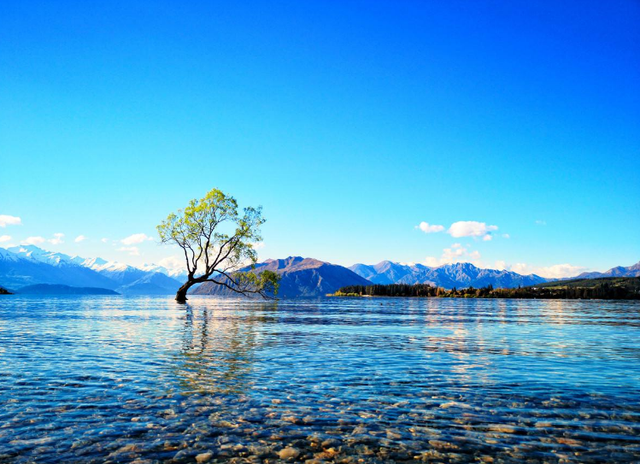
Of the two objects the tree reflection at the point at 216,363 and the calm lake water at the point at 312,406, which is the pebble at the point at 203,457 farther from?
the tree reflection at the point at 216,363

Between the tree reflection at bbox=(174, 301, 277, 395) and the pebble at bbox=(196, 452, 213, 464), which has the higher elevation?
the pebble at bbox=(196, 452, 213, 464)

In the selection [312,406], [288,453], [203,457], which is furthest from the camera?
[312,406]

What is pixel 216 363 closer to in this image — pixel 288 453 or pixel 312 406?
pixel 312 406

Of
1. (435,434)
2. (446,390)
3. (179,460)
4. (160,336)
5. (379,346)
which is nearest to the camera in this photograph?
(179,460)

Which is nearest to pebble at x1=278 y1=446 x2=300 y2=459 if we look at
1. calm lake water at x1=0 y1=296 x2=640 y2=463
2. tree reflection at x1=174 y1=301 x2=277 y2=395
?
calm lake water at x1=0 y1=296 x2=640 y2=463

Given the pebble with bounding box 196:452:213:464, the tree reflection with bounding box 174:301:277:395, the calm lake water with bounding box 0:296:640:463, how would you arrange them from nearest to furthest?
1. the pebble with bounding box 196:452:213:464
2. the calm lake water with bounding box 0:296:640:463
3. the tree reflection with bounding box 174:301:277:395

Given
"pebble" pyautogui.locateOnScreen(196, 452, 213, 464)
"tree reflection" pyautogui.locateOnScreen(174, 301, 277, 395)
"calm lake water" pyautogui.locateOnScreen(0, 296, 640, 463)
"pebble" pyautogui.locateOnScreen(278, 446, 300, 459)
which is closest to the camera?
"pebble" pyautogui.locateOnScreen(196, 452, 213, 464)

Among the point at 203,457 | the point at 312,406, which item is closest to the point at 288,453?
the point at 203,457

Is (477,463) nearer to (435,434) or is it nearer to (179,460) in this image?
(435,434)

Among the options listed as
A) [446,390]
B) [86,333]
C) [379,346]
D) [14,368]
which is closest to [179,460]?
[446,390]

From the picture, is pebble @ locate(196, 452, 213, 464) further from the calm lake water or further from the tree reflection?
the tree reflection

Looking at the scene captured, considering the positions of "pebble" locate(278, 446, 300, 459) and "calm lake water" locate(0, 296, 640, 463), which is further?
"calm lake water" locate(0, 296, 640, 463)

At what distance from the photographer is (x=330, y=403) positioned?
14016mm

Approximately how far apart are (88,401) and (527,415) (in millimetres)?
13661
